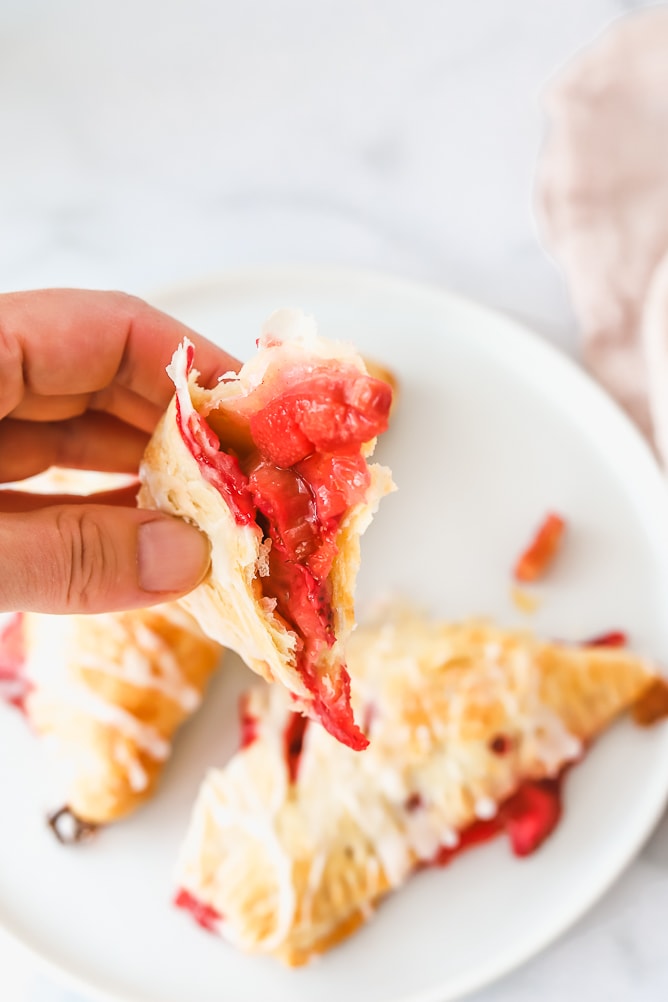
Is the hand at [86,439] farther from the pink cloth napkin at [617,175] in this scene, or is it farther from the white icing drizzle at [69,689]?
the pink cloth napkin at [617,175]

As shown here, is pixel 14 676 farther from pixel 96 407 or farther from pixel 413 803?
pixel 413 803

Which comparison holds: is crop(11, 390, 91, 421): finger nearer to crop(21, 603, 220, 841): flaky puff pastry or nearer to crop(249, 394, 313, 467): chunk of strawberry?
crop(21, 603, 220, 841): flaky puff pastry

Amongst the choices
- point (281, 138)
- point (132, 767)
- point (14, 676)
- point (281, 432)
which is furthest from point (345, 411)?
point (281, 138)

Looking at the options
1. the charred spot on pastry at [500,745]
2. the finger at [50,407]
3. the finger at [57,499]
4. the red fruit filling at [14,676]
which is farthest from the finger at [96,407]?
the charred spot on pastry at [500,745]

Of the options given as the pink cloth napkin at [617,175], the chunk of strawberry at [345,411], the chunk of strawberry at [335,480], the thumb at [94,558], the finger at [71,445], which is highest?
the pink cloth napkin at [617,175]

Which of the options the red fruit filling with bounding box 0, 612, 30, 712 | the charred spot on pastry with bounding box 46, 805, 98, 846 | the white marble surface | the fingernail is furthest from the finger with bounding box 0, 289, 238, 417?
the charred spot on pastry with bounding box 46, 805, 98, 846

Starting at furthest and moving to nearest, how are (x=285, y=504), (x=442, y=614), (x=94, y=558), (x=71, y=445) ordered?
(x=442, y=614) < (x=71, y=445) < (x=94, y=558) < (x=285, y=504)
